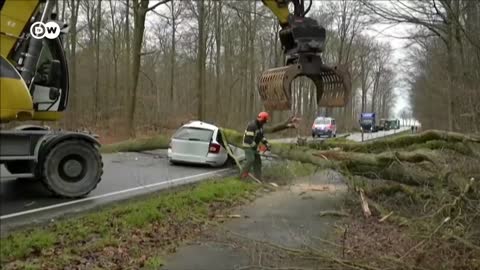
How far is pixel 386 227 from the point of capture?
7.98 metres

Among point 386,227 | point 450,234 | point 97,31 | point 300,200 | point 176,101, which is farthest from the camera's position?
point 176,101

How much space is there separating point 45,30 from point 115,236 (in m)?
4.01

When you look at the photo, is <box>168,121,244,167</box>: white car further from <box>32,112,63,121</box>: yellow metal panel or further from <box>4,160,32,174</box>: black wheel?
<box>4,160,32,174</box>: black wheel

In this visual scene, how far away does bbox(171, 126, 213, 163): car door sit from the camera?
52.3ft

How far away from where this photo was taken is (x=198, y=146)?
15.9m

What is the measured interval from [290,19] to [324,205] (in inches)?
173

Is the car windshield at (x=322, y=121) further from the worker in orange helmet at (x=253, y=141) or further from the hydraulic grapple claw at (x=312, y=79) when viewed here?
the hydraulic grapple claw at (x=312, y=79)

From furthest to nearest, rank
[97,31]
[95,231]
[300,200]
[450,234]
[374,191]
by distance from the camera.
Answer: [97,31] → [300,200] → [374,191] → [95,231] → [450,234]

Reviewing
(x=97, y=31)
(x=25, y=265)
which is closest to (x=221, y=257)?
(x=25, y=265)

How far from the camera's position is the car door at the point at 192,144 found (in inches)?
627

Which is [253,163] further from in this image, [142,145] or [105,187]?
[142,145]

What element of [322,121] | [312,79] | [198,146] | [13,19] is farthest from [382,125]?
[13,19]

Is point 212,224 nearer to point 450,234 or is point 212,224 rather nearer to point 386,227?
point 386,227

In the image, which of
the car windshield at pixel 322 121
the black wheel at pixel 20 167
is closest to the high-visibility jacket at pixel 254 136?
the black wheel at pixel 20 167
